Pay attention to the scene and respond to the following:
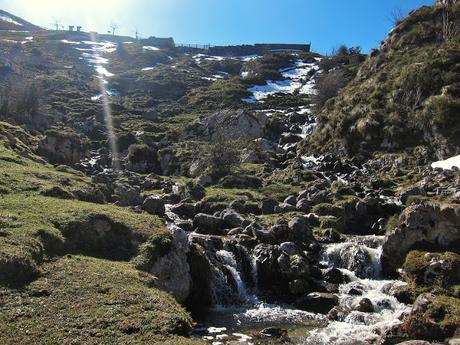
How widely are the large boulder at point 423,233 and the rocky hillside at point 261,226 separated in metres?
0.10

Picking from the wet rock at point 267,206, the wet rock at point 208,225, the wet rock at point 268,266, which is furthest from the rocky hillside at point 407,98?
the wet rock at point 268,266

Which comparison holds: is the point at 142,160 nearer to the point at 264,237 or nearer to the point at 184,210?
the point at 184,210

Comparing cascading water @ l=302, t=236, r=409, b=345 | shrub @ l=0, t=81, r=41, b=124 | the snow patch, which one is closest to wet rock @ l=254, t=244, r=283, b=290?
cascading water @ l=302, t=236, r=409, b=345

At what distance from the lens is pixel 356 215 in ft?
161

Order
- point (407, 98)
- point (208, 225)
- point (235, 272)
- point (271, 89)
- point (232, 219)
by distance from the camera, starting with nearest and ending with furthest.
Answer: point (235, 272) → point (208, 225) → point (232, 219) → point (407, 98) → point (271, 89)

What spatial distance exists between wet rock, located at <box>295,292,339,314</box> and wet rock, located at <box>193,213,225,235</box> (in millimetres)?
13327

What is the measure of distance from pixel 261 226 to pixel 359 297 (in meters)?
12.7

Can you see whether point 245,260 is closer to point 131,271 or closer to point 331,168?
point 131,271

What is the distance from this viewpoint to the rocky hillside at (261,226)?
73.6ft

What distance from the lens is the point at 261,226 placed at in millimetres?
43125

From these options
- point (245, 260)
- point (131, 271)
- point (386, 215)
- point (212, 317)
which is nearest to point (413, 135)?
point (386, 215)

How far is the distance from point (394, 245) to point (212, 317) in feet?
50.9

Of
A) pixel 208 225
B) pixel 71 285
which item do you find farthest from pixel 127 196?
pixel 71 285

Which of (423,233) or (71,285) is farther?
(423,233)
